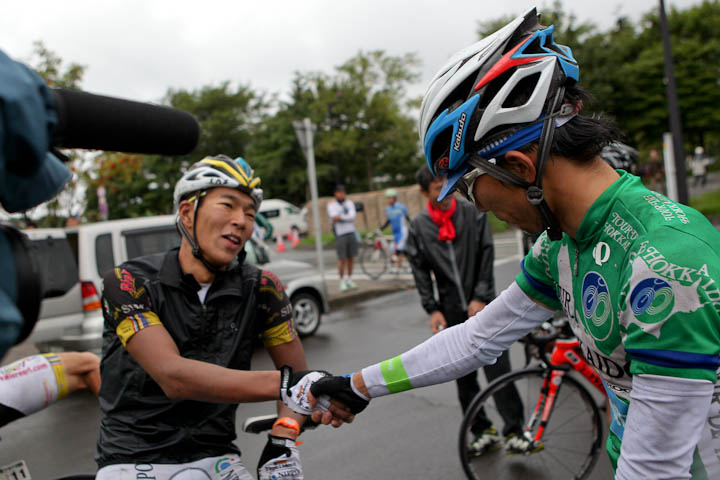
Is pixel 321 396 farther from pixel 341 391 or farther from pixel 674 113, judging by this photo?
pixel 674 113

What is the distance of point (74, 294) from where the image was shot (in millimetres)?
6863

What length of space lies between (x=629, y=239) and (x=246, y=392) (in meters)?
1.35

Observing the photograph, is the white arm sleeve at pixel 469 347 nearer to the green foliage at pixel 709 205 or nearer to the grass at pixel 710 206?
the grass at pixel 710 206

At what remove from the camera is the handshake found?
2.03m

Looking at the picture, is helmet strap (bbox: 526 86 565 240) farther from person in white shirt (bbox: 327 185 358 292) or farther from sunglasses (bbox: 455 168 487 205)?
person in white shirt (bbox: 327 185 358 292)

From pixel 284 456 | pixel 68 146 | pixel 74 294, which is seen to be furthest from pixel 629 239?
pixel 74 294

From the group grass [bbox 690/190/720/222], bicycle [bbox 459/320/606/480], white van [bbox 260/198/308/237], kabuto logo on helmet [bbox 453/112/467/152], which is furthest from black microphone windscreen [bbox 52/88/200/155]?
white van [bbox 260/198/308/237]

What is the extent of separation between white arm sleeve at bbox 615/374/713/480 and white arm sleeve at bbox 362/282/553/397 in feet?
2.31

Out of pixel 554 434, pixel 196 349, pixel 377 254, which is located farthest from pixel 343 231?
pixel 196 349

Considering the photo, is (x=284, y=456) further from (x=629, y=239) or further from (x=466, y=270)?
(x=466, y=270)

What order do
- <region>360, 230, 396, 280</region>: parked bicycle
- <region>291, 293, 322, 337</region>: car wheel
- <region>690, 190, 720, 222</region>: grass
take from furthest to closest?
<region>690, 190, 720, 222</region>: grass → <region>360, 230, 396, 280</region>: parked bicycle → <region>291, 293, 322, 337</region>: car wheel

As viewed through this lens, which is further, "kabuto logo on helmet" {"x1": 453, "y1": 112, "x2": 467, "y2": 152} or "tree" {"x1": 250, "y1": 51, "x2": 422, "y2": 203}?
"tree" {"x1": 250, "y1": 51, "x2": 422, "y2": 203}

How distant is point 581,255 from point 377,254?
43.5 feet

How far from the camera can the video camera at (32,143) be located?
815mm
